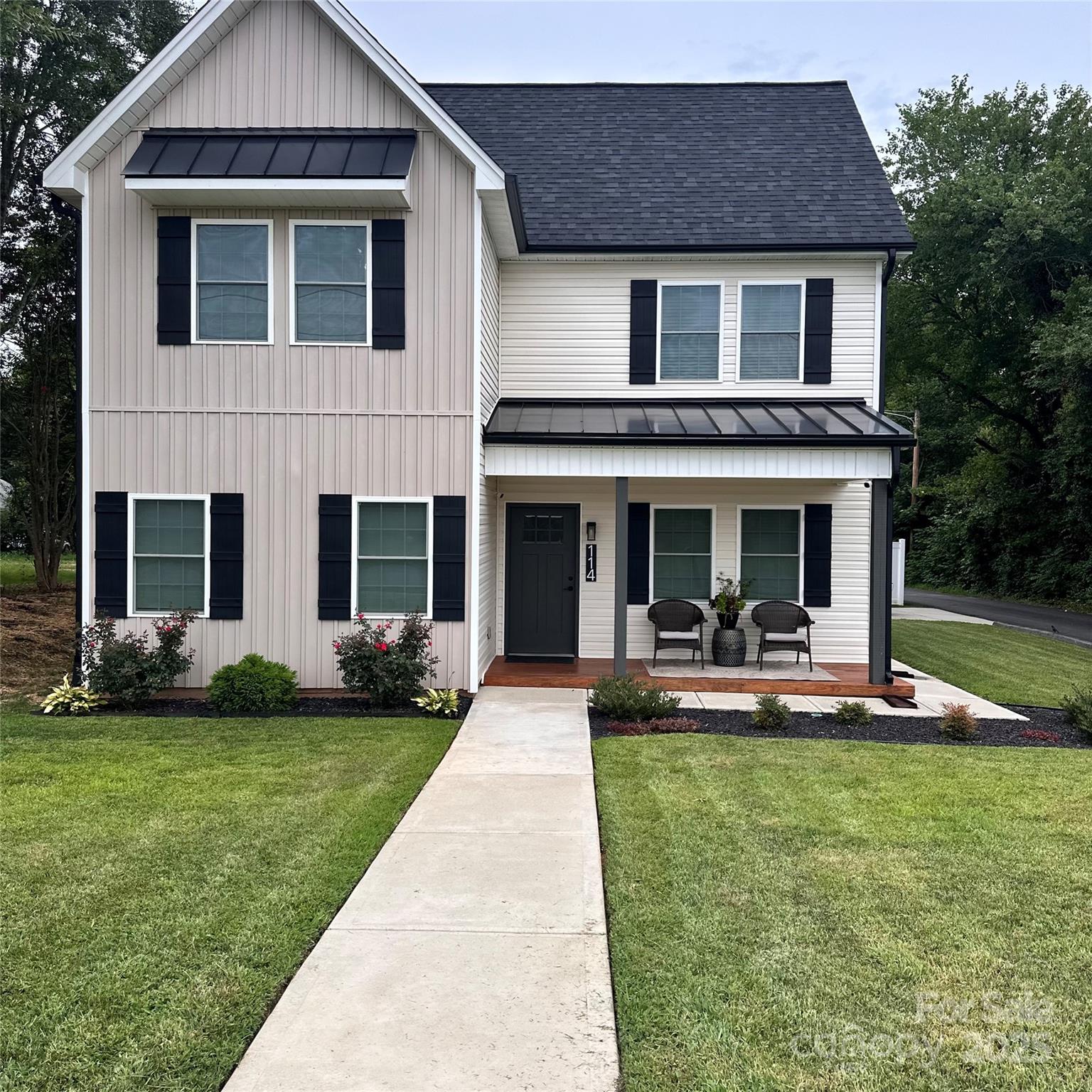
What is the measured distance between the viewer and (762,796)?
6.14 metres

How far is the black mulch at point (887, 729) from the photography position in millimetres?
8172

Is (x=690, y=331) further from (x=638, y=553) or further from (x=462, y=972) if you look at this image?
(x=462, y=972)

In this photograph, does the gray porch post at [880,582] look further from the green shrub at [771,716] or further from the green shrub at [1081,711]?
the green shrub at [771,716]

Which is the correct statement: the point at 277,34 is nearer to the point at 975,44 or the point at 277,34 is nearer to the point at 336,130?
the point at 336,130

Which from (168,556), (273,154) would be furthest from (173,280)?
(168,556)

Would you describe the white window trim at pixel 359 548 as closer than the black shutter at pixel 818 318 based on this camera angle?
Yes

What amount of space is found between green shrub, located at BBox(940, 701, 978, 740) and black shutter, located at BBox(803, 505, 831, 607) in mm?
3316

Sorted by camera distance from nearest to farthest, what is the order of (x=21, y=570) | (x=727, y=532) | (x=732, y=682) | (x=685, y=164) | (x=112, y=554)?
(x=112, y=554)
(x=732, y=682)
(x=727, y=532)
(x=685, y=164)
(x=21, y=570)

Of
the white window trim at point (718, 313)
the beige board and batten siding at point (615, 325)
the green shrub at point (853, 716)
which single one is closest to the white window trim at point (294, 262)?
the beige board and batten siding at point (615, 325)

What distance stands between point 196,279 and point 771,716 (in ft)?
25.9

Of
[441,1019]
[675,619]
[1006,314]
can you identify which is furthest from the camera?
[1006,314]

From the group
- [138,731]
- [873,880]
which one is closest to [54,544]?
[138,731]

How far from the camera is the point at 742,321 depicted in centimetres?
1161

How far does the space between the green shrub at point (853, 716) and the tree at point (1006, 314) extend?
14471mm
